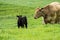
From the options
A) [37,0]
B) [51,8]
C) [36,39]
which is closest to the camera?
[36,39]

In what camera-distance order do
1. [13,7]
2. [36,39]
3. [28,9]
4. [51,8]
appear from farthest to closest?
[13,7] < [28,9] < [51,8] < [36,39]

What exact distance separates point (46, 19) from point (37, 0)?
4517 cm

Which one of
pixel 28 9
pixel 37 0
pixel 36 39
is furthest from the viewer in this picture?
pixel 37 0

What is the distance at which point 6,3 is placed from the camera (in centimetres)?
6512

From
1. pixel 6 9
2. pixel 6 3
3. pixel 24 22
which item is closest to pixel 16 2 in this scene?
pixel 6 3

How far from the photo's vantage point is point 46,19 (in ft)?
78.7

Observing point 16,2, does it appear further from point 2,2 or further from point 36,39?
point 36,39

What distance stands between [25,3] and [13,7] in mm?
3582

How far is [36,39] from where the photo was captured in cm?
1303

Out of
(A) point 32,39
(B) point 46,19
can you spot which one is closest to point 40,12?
(B) point 46,19

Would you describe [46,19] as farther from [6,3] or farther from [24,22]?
[6,3]

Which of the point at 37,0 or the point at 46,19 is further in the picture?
the point at 37,0

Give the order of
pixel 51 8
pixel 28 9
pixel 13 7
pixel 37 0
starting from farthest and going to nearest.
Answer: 1. pixel 37 0
2. pixel 13 7
3. pixel 28 9
4. pixel 51 8

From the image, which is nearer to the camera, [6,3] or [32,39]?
[32,39]
